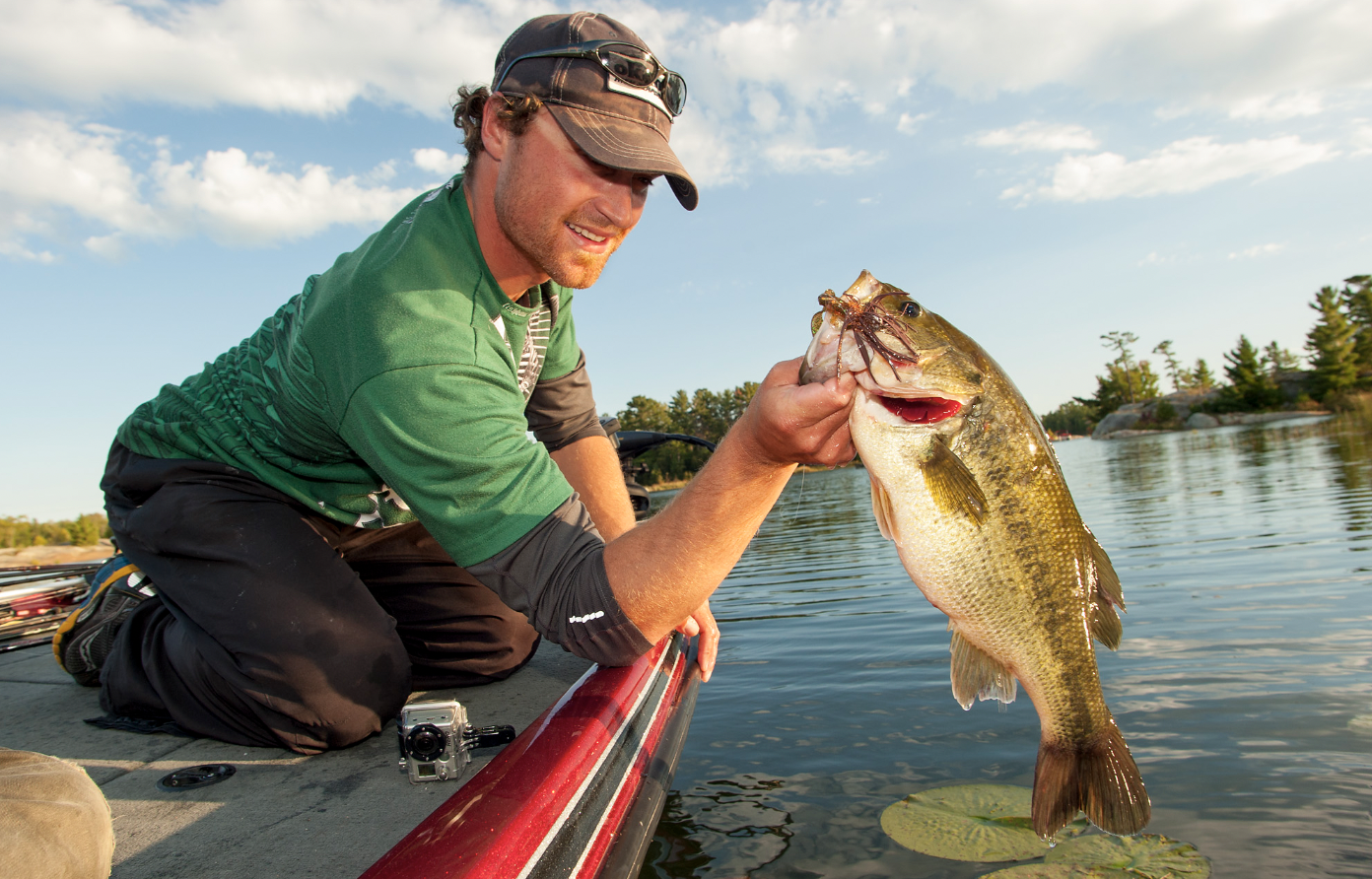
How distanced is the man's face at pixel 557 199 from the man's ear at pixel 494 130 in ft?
0.22

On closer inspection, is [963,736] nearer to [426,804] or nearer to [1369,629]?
[426,804]

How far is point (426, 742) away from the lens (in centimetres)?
242

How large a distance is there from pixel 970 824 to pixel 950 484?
5.94ft

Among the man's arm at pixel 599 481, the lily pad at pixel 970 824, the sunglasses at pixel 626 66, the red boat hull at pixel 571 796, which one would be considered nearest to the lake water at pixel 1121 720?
the lily pad at pixel 970 824

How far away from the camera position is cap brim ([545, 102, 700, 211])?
8.23 ft

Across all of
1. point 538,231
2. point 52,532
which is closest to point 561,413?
point 538,231

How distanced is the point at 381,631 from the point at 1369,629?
6135mm

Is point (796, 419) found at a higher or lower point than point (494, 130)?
lower

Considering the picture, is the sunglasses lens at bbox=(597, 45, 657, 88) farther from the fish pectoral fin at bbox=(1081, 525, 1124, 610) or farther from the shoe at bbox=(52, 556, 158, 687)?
the shoe at bbox=(52, 556, 158, 687)

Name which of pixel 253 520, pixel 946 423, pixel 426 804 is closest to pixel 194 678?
pixel 253 520

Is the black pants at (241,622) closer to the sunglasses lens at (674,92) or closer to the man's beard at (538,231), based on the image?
the man's beard at (538,231)

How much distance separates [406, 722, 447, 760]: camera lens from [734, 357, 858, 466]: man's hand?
1.41m

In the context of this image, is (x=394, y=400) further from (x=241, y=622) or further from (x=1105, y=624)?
(x=1105, y=624)

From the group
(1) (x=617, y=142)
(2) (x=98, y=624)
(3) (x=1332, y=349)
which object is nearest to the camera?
(1) (x=617, y=142)
